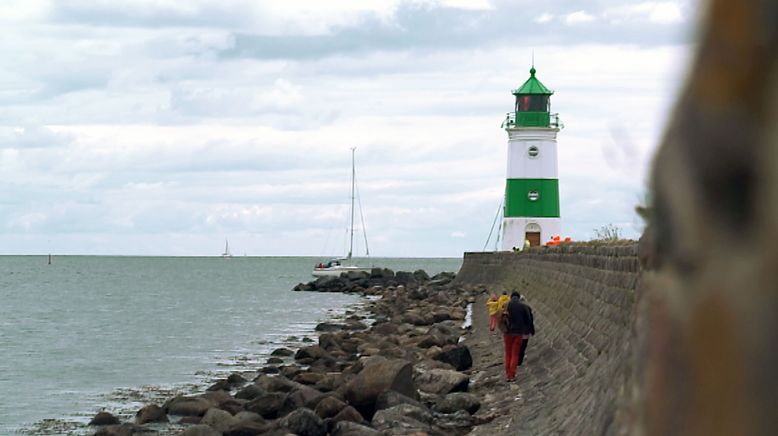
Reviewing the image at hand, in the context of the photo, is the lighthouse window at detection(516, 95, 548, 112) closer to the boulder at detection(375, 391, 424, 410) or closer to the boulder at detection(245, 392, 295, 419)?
the boulder at detection(245, 392, 295, 419)

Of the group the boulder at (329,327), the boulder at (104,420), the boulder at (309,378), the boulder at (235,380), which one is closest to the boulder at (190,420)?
the boulder at (104,420)

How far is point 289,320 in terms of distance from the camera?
149 ft

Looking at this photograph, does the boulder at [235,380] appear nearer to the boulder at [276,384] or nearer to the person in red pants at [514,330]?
the boulder at [276,384]

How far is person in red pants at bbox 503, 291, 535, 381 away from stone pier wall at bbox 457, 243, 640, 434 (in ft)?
1.08

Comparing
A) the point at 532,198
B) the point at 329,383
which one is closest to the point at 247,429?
the point at 329,383

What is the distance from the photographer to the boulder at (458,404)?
43.1ft

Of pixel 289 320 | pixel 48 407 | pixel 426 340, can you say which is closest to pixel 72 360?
pixel 48 407

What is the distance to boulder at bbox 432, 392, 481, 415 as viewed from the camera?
13.1 metres

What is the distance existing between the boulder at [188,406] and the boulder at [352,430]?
4.46 metres

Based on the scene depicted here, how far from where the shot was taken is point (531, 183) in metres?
41.9

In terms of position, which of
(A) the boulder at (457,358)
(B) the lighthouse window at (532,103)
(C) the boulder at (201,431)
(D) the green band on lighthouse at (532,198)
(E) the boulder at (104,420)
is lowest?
(E) the boulder at (104,420)

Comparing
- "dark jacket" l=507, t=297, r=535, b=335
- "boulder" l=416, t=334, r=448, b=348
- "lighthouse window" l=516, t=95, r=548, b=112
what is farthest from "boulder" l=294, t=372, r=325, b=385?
"lighthouse window" l=516, t=95, r=548, b=112

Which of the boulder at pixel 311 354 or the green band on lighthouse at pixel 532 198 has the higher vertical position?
the green band on lighthouse at pixel 532 198

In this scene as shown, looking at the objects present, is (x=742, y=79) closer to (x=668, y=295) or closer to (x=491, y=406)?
(x=668, y=295)
